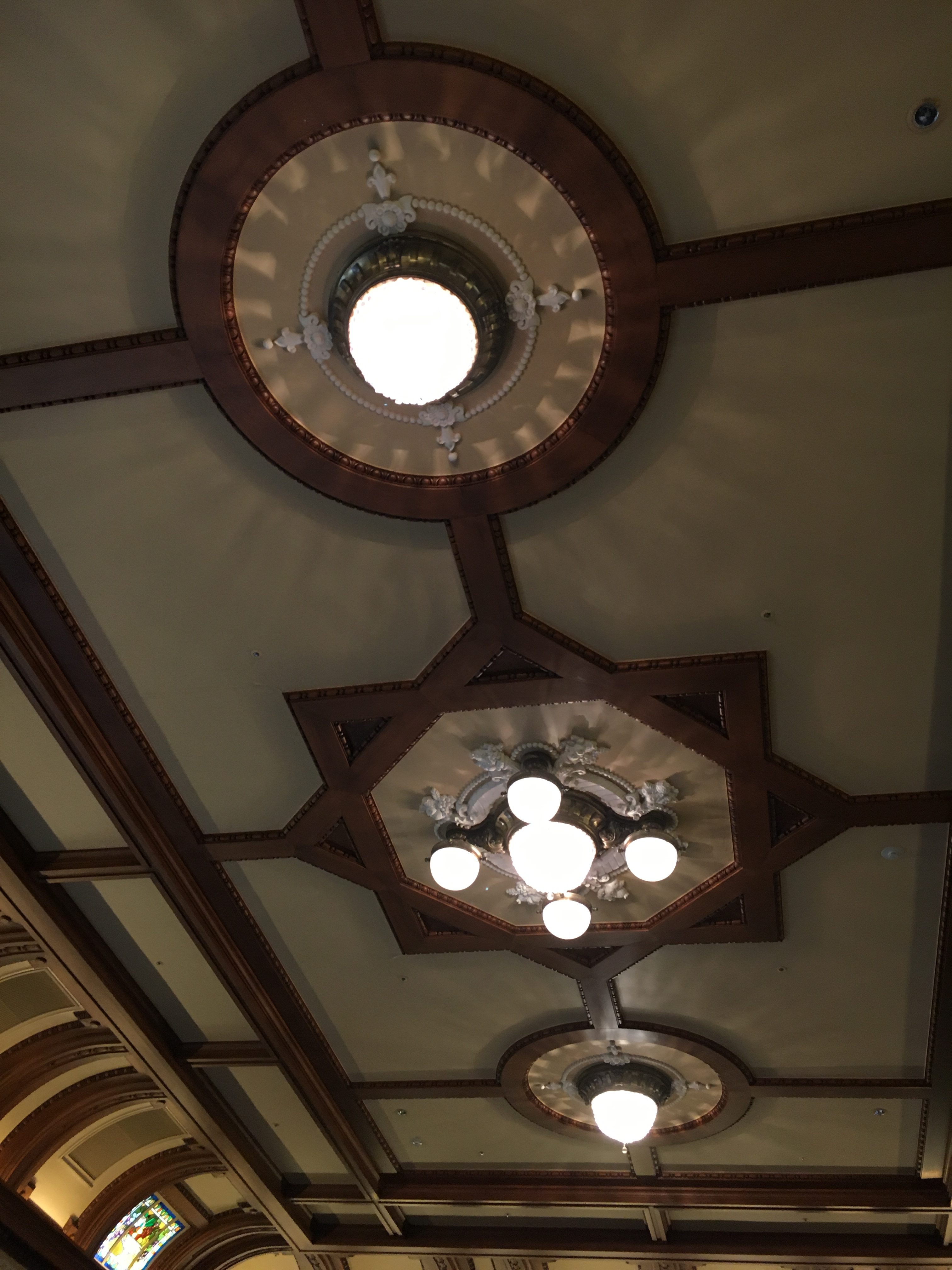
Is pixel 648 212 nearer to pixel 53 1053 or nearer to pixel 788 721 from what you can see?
pixel 788 721

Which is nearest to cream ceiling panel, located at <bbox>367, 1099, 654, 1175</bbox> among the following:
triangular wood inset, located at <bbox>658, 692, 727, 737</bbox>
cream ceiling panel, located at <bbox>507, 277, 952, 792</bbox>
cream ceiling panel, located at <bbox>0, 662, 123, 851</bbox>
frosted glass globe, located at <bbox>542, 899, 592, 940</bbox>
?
frosted glass globe, located at <bbox>542, 899, 592, 940</bbox>

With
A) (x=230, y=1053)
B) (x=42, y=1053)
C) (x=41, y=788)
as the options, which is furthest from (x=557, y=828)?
(x=42, y=1053)

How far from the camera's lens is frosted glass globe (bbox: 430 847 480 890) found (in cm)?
541

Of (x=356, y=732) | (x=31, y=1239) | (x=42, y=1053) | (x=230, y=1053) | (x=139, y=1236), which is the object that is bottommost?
(x=31, y=1239)

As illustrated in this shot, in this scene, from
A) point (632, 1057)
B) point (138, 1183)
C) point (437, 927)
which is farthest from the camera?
point (138, 1183)

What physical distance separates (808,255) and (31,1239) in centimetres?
913

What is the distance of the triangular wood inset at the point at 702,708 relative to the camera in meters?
4.98

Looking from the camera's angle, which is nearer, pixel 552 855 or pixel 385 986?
pixel 552 855

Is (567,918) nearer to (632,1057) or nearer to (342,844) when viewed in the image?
(342,844)

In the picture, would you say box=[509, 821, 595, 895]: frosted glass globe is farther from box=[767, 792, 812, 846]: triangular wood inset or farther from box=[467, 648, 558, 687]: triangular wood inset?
box=[767, 792, 812, 846]: triangular wood inset

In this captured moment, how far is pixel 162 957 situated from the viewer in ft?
22.6

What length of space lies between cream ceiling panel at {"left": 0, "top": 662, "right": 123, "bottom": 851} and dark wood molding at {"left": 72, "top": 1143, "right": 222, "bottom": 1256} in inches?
183

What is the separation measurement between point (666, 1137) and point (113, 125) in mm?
7993

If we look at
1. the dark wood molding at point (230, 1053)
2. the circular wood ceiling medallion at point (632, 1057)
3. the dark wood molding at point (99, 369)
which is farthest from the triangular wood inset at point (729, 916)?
the dark wood molding at point (99, 369)
